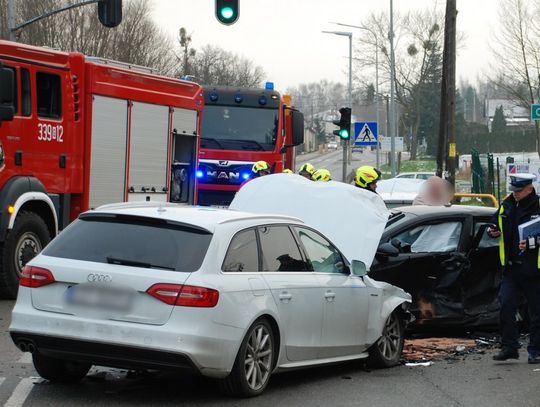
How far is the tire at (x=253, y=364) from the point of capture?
6883 millimetres

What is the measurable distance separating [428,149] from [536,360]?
91293 mm

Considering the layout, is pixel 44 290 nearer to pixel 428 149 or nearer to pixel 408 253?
pixel 408 253

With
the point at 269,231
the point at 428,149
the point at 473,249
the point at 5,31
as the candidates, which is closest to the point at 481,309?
the point at 473,249

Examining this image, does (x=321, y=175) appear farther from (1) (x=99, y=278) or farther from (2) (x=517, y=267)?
(1) (x=99, y=278)

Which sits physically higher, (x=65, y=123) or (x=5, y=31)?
(x=5, y=31)

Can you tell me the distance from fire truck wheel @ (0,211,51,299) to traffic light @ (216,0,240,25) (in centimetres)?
449

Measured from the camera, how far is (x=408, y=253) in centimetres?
1035

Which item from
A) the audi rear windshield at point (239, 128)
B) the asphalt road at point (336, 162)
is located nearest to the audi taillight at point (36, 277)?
the audi rear windshield at point (239, 128)

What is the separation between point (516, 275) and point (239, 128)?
13.7 metres

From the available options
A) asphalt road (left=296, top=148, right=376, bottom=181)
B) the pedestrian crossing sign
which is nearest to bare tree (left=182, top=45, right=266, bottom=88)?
asphalt road (left=296, top=148, right=376, bottom=181)

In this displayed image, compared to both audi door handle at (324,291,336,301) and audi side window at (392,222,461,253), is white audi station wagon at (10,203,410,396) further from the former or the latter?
audi side window at (392,222,461,253)

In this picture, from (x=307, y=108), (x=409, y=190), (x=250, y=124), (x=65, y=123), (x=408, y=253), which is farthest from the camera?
(x=307, y=108)

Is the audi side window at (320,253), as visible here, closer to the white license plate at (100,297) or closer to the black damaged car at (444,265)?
the black damaged car at (444,265)

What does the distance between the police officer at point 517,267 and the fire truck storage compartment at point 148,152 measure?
7231 millimetres
